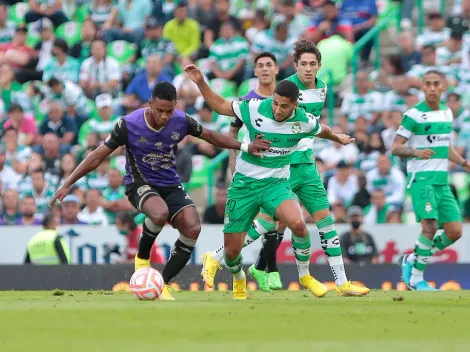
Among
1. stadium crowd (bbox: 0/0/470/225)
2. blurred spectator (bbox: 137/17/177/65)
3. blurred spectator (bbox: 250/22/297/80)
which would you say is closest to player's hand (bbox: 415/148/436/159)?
stadium crowd (bbox: 0/0/470/225)

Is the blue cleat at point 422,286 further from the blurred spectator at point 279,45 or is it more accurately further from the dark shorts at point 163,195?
the blurred spectator at point 279,45

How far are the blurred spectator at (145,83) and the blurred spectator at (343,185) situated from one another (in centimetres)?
419

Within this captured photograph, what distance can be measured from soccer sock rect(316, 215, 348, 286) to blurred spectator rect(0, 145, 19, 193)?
9795mm

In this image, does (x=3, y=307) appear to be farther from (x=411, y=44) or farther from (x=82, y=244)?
(x=411, y=44)

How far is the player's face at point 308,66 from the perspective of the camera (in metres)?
13.4

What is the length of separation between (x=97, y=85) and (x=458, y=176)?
24.8 ft

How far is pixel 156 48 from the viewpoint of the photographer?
2445 centimetres

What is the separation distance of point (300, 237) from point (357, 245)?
6526 mm

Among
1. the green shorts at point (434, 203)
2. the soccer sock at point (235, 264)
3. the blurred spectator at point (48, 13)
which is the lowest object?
the soccer sock at point (235, 264)

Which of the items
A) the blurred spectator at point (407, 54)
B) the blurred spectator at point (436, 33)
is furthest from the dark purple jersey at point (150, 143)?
the blurred spectator at point (436, 33)

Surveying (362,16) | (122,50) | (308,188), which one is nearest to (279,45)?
(362,16)

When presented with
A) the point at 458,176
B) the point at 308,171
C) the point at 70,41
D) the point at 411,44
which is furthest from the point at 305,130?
the point at 70,41

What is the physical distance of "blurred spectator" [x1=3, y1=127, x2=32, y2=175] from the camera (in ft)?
72.2

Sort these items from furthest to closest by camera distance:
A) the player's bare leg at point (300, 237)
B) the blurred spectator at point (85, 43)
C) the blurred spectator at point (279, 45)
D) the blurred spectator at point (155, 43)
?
1. the blurred spectator at point (85, 43)
2. the blurred spectator at point (155, 43)
3. the blurred spectator at point (279, 45)
4. the player's bare leg at point (300, 237)
